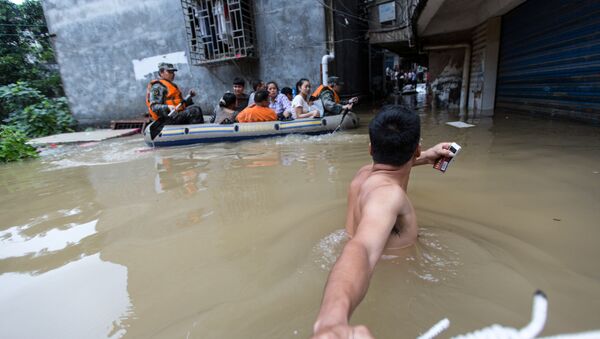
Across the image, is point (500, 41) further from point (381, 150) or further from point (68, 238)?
point (68, 238)

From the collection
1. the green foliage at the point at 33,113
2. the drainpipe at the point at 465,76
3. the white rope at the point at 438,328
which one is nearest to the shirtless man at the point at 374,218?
the white rope at the point at 438,328

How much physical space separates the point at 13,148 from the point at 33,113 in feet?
16.3

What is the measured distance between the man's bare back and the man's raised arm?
0.04 m

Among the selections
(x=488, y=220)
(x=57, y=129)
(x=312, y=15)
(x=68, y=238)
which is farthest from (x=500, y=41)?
(x=57, y=129)

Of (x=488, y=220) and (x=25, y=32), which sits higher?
(x=25, y=32)

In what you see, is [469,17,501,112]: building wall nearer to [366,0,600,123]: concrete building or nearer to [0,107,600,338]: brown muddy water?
[366,0,600,123]: concrete building

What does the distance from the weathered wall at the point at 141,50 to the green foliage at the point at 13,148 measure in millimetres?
4454

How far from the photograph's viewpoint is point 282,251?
2.11 metres

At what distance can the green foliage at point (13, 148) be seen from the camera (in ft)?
21.4

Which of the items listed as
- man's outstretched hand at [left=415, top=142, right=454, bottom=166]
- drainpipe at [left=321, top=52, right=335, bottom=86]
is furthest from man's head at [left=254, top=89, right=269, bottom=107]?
man's outstretched hand at [left=415, top=142, right=454, bottom=166]

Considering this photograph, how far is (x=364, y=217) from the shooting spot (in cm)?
131

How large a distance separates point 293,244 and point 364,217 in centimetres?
97

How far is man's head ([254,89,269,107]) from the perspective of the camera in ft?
21.3

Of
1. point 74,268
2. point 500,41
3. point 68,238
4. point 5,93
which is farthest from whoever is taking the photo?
point 5,93
